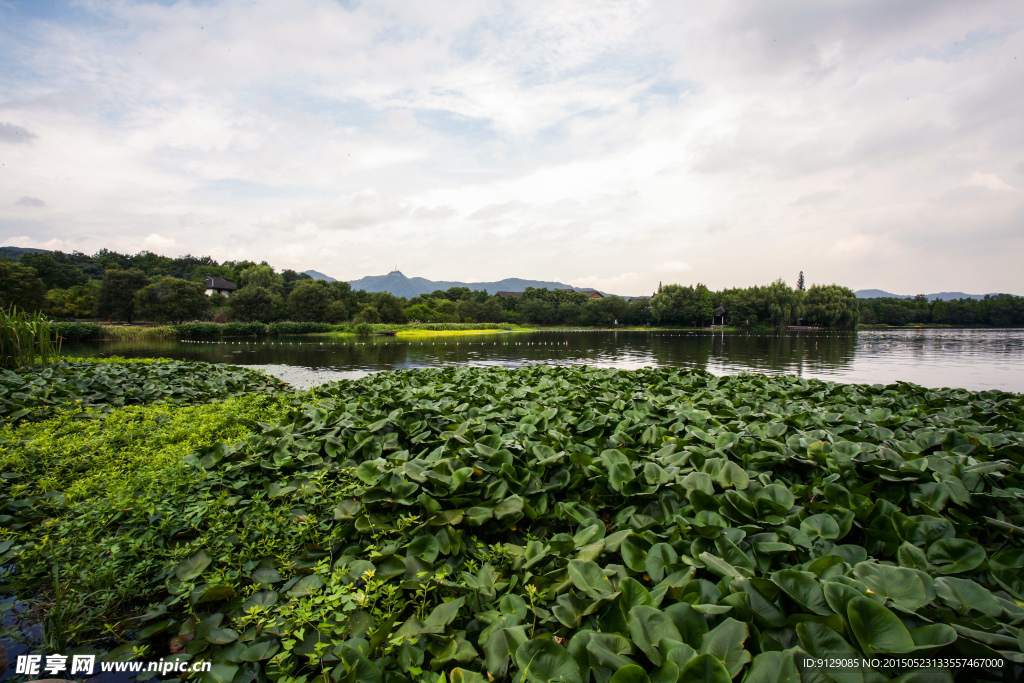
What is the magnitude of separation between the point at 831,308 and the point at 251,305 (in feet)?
326

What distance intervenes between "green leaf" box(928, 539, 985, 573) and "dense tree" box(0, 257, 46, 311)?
4859 centimetres

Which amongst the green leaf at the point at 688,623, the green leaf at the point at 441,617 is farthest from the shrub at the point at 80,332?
the green leaf at the point at 688,623

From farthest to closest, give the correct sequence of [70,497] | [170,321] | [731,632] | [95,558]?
[170,321] < [70,497] < [95,558] < [731,632]

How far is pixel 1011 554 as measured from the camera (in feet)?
6.75

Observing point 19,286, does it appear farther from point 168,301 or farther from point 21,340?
point 21,340

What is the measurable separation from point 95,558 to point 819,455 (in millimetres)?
5139

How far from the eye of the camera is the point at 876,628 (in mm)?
1617

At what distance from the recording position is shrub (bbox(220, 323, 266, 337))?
170ft

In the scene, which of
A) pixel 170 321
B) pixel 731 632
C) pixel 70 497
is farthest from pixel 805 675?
pixel 170 321

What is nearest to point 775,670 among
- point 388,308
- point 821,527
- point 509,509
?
point 821,527

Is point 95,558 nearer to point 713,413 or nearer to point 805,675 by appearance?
point 805,675

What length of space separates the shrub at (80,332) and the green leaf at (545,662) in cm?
4860

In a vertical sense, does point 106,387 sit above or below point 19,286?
below

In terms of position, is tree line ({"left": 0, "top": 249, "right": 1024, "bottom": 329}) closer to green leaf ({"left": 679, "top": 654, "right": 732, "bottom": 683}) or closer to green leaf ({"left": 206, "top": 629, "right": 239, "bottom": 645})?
green leaf ({"left": 206, "top": 629, "right": 239, "bottom": 645})
